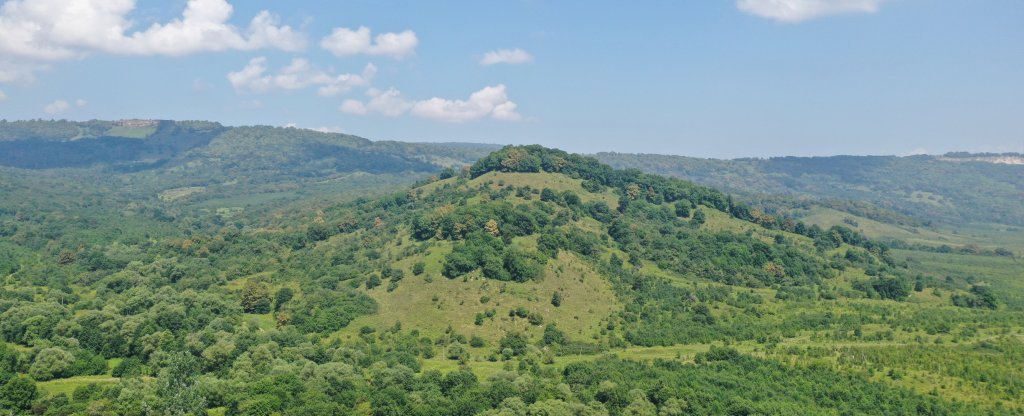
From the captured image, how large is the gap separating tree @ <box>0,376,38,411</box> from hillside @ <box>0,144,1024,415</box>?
776 millimetres

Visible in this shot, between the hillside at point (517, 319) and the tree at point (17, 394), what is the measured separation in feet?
2.55

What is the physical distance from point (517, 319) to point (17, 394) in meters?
69.7

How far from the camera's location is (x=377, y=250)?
157625 millimetres

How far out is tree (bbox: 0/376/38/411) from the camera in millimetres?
76250

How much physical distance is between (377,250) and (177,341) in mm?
59288

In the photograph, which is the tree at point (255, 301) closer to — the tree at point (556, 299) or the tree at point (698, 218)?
the tree at point (556, 299)

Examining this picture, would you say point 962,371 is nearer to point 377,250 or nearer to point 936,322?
point 936,322

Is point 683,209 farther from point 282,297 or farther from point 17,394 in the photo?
point 17,394

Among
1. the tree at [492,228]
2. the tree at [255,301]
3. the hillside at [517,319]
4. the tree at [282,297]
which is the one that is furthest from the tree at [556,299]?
the tree at [255,301]

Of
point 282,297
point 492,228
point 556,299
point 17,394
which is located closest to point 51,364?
point 17,394

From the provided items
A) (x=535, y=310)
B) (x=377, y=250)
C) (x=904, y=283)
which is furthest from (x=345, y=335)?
(x=904, y=283)

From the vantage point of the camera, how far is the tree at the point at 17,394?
7625 cm

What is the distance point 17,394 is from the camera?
253 feet

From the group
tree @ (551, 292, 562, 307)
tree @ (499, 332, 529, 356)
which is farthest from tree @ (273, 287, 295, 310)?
tree @ (551, 292, 562, 307)
